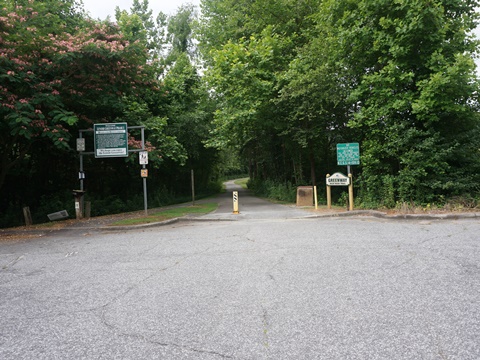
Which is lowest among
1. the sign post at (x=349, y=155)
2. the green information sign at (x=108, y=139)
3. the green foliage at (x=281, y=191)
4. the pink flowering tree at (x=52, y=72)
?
the green foliage at (x=281, y=191)

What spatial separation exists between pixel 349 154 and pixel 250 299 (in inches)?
421

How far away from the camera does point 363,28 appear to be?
43.0 ft

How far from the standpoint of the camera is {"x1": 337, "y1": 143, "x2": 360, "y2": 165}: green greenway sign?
13.5m

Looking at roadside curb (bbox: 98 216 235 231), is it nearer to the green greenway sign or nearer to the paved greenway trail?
the paved greenway trail

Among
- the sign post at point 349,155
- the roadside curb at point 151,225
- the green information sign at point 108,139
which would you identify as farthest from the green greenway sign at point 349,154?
the green information sign at point 108,139

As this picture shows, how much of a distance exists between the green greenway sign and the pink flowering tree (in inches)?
366

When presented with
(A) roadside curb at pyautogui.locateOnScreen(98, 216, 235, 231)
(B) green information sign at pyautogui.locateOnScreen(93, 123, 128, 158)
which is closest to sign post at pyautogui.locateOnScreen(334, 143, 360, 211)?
(A) roadside curb at pyautogui.locateOnScreen(98, 216, 235, 231)

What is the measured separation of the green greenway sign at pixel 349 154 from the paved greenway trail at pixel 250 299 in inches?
241

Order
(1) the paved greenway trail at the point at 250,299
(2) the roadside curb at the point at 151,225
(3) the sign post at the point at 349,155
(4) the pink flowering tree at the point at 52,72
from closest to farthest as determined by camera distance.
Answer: (1) the paved greenway trail at the point at 250,299
(4) the pink flowering tree at the point at 52,72
(2) the roadside curb at the point at 151,225
(3) the sign post at the point at 349,155

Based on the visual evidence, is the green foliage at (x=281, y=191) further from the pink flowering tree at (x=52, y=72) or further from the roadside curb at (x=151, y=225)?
the pink flowering tree at (x=52, y=72)

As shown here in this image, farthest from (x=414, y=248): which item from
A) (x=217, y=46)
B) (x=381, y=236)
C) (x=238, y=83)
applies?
(x=217, y=46)

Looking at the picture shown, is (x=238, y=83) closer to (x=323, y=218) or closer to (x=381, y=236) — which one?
(x=323, y=218)

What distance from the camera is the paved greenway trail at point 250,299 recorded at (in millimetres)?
3020

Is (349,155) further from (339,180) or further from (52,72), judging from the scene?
(52,72)
